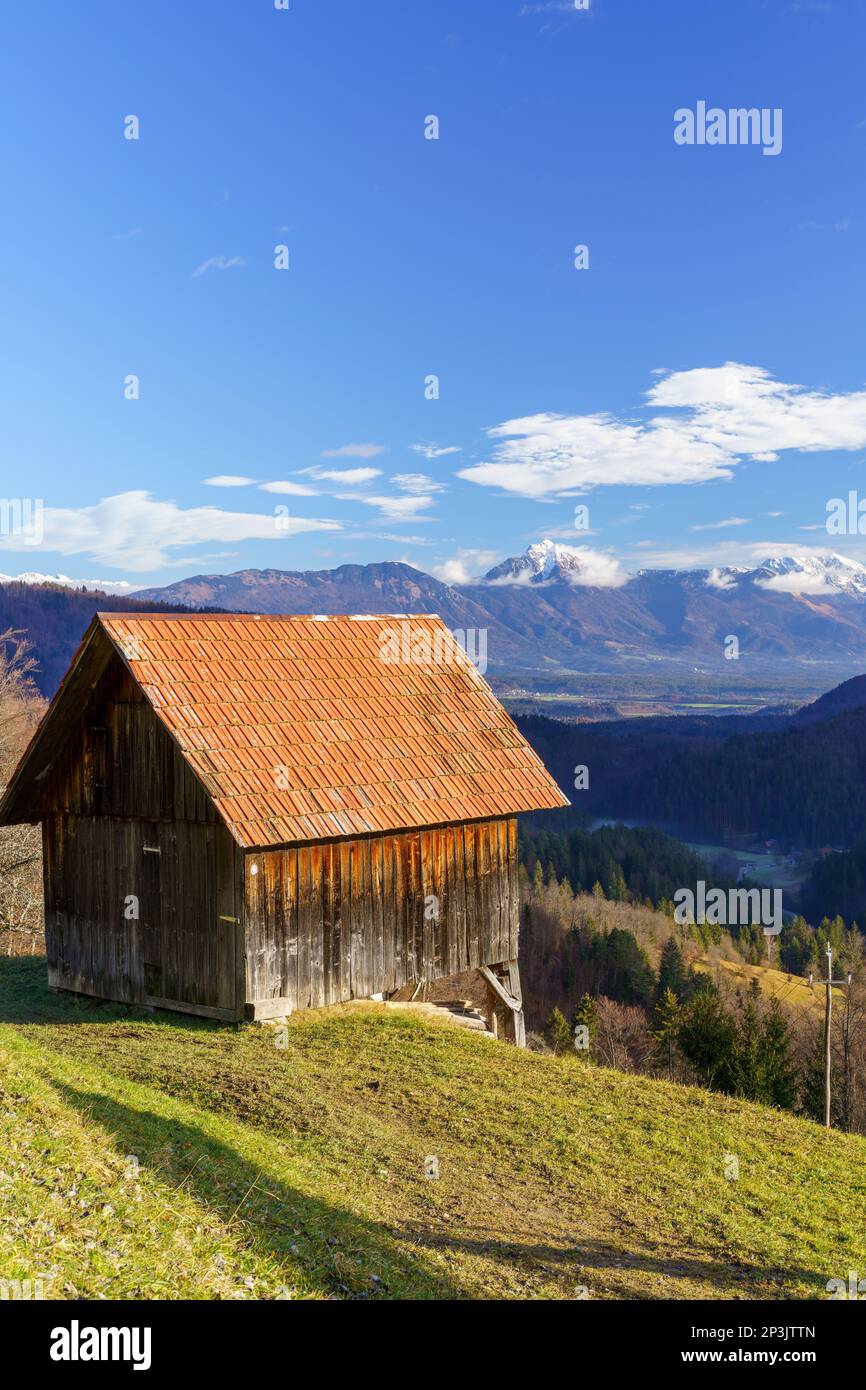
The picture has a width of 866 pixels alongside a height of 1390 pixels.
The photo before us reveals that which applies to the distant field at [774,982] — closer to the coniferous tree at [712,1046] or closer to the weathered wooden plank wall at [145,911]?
the coniferous tree at [712,1046]

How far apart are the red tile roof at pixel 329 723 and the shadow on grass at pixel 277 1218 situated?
6.14m

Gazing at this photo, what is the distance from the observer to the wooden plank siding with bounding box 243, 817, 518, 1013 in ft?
59.2

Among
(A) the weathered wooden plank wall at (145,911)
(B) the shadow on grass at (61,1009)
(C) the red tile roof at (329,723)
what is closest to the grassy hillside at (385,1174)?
(B) the shadow on grass at (61,1009)

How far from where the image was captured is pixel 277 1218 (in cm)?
959

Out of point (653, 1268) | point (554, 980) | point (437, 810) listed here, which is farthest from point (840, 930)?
point (653, 1268)

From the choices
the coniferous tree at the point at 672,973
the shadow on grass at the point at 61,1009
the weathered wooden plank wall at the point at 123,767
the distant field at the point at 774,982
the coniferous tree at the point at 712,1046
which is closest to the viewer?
the weathered wooden plank wall at the point at 123,767

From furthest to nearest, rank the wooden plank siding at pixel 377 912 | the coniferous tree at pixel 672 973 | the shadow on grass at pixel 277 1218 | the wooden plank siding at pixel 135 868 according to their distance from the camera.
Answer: the coniferous tree at pixel 672 973, the wooden plank siding at pixel 135 868, the wooden plank siding at pixel 377 912, the shadow on grass at pixel 277 1218

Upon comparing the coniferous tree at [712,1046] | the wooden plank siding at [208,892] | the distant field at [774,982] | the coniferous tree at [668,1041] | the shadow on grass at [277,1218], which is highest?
the wooden plank siding at [208,892]

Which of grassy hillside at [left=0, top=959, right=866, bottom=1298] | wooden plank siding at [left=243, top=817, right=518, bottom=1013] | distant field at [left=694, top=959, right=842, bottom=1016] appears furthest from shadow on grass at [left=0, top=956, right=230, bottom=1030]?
distant field at [left=694, top=959, right=842, bottom=1016]

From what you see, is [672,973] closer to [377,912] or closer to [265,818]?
[377,912]

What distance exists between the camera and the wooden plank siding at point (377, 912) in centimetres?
1803

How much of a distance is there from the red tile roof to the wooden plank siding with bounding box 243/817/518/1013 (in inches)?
25.5

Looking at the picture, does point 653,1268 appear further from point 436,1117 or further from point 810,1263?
point 436,1117
